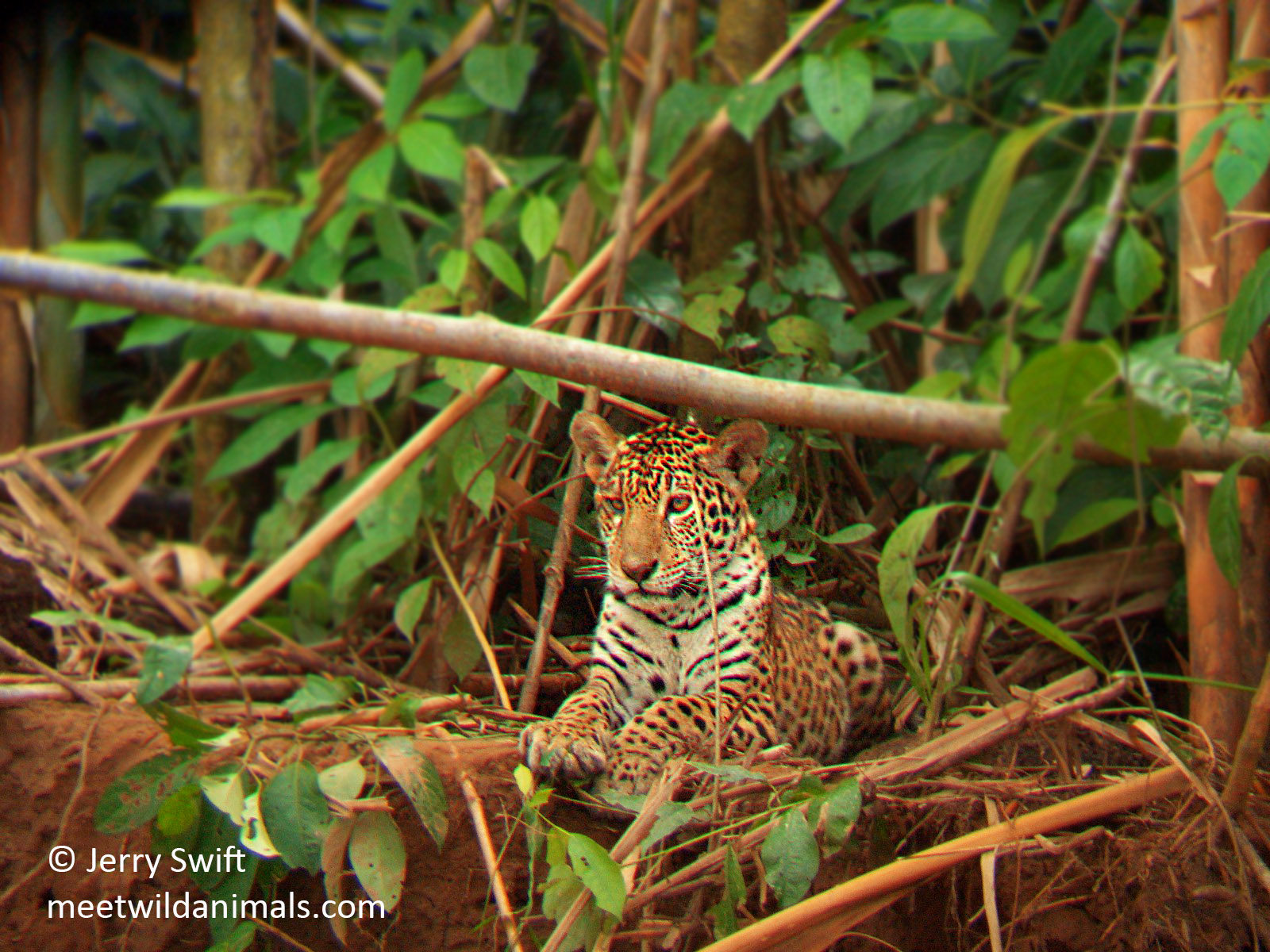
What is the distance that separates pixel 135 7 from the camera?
5.19m

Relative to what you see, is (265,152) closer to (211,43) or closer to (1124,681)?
(211,43)

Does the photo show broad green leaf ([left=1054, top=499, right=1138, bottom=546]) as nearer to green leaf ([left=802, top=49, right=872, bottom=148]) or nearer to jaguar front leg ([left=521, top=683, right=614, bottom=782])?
green leaf ([left=802, top=49, right=872, bottom=148])

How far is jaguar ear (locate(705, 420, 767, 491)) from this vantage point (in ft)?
6.23

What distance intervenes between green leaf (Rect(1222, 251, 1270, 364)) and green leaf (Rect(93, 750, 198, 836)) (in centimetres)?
238

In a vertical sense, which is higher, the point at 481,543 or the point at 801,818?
the point at 481,543

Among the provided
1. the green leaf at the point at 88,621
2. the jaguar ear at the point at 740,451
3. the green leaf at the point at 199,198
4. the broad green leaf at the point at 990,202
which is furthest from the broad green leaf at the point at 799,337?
the green leaf at the point at 199,198

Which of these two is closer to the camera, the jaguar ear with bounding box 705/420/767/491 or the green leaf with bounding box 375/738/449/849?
the jaguar ear with bounding box 705/420/767/491

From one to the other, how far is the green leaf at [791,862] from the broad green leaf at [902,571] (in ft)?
1.33

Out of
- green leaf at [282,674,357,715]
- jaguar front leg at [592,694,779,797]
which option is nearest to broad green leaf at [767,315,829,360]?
jaguar front leg at [592,694,779,797]

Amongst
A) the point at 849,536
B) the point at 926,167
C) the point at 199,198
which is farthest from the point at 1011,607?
the point at 199,198

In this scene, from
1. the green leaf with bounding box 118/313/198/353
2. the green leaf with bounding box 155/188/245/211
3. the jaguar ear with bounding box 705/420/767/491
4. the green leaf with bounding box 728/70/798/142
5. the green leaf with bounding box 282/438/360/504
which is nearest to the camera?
the jaguar ear with bounding box 705/420/767/491

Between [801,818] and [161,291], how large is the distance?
1435mm

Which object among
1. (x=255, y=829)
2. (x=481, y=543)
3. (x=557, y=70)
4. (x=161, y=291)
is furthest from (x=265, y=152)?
(x=161, y=291)

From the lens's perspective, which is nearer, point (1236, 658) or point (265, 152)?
point (1236, 658)
